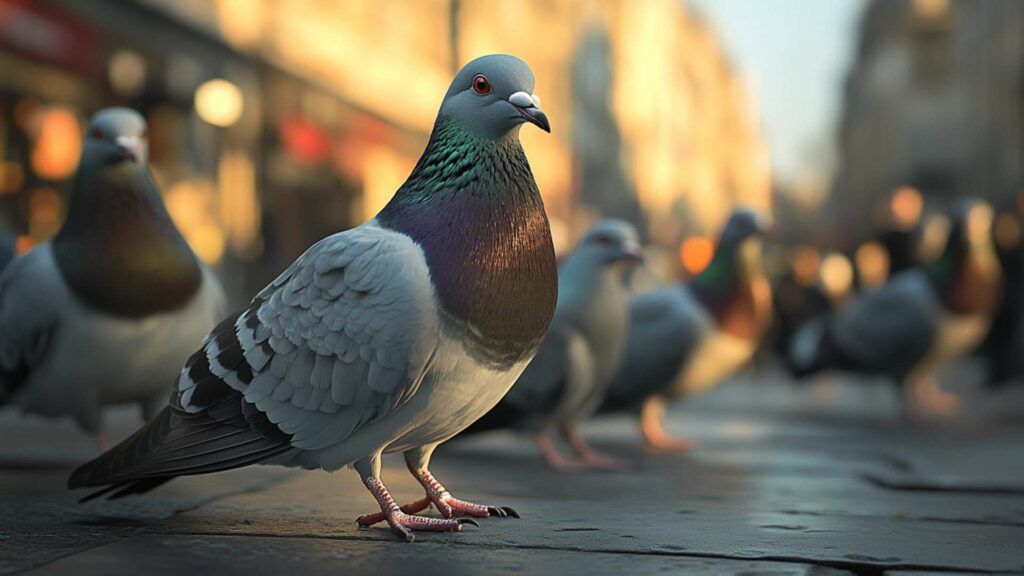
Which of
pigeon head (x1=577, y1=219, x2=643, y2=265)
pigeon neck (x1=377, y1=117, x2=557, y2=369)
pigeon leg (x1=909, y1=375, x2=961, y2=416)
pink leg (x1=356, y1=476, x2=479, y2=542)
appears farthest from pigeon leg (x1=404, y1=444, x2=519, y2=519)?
pigeon leg (x1=909, y1=375, x2=961, y2=416)

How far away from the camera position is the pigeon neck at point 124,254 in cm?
430

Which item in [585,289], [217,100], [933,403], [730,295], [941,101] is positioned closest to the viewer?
[585,289]

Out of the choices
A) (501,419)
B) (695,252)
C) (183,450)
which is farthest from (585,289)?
(695,252)

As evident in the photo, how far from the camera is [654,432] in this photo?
662cm

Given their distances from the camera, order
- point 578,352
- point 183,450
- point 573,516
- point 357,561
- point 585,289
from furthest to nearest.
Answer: point 585,289, point 578,352, point 573,516, point 183,450, point 357,561

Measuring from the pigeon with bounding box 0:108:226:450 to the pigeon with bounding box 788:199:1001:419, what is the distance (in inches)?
215

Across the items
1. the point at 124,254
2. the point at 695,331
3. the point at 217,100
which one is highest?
the point at 217,100

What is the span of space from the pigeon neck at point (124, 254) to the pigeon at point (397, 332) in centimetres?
101

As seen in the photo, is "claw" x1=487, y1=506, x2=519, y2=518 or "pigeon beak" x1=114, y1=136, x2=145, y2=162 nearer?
"claw" x1=487, y1=506, x2=519, y2=518

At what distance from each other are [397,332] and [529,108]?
0.65 m

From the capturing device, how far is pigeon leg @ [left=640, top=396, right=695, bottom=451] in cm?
647

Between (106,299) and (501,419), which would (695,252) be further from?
(106,299)

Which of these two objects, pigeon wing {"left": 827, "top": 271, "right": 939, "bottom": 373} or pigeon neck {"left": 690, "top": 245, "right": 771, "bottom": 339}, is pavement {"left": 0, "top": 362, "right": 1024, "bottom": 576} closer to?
pigeon neck {"left": 690, "top": 245, "right": 771, "bottom": 339}

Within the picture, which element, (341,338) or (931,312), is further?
(931,312)
